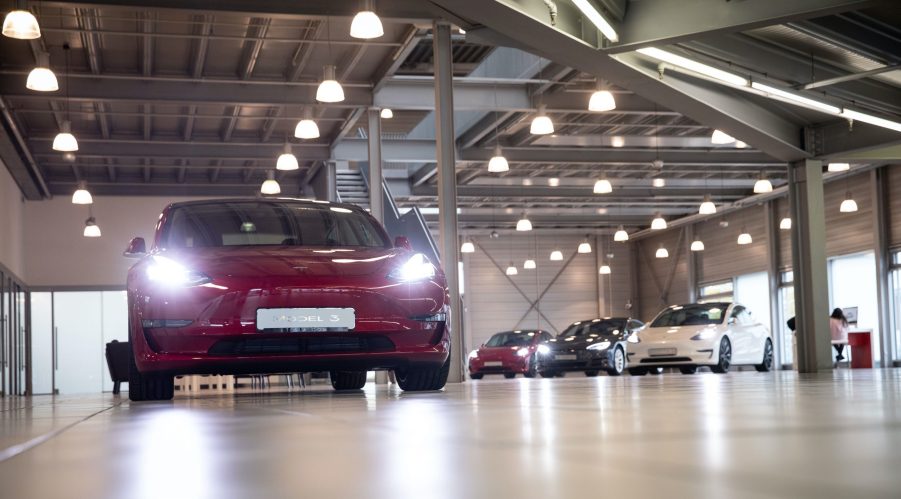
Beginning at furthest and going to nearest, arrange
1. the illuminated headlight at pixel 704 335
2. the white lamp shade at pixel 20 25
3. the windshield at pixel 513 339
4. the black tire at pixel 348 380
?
1. the windshield at pixel 513 339
2. the illuminated headlight at pixel 704 335
3. the white lamp shade at pixel 20 25
4. the black tire at pixel 348 380

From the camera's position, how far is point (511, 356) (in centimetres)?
2864

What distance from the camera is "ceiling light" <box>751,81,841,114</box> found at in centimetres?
1331

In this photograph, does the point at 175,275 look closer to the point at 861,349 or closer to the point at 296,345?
the point at 296,345

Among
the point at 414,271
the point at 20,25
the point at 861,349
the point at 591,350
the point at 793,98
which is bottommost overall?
the point at 861,349

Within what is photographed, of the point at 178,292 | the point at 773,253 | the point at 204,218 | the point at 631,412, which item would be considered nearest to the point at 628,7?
the point at 204,218

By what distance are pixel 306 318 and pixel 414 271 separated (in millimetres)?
787

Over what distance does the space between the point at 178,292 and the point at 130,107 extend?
16797 mm

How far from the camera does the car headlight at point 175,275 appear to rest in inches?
242

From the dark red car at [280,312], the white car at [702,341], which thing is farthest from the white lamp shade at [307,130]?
the dark red car at [280,312]

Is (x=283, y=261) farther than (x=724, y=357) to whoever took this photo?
No

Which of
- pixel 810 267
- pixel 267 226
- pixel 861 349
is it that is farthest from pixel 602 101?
pixel 861 349

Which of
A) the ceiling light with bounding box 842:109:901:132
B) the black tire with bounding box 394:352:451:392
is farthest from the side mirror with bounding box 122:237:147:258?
the ceiling light with bounding box 842:109:901:132

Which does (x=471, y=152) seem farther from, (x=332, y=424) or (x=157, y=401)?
(x=332, y=424)

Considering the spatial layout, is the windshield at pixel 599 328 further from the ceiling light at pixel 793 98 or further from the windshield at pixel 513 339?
the ceiling light at pixel 793 98
